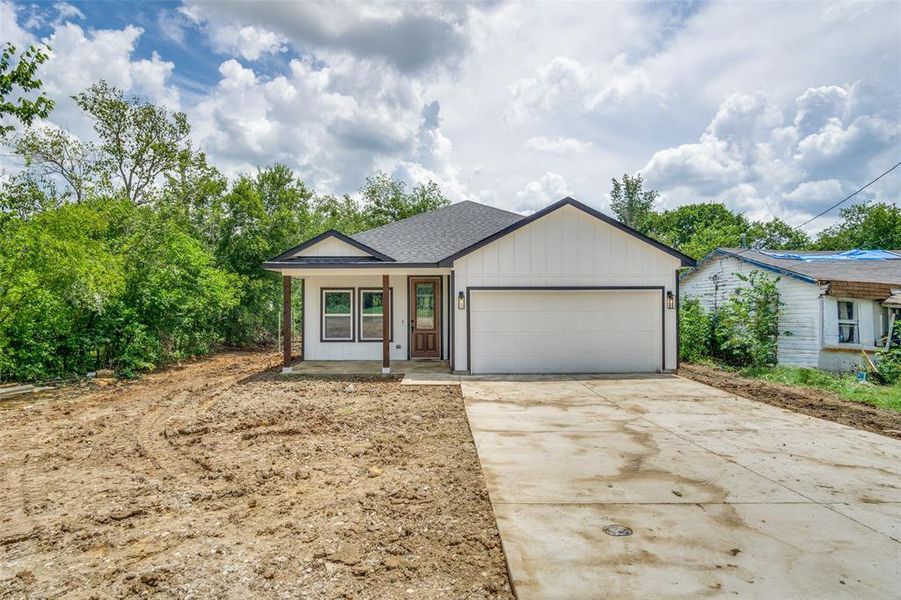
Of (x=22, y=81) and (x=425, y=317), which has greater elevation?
(x=22, y=81)

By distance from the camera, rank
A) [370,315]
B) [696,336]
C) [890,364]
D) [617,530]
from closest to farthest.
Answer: [617,530] → [890,364] → [370,315] → [696,336]

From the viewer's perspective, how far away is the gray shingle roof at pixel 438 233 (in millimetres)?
12438

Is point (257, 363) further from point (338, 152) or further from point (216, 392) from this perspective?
point (338, 152)

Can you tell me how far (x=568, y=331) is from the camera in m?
11.3

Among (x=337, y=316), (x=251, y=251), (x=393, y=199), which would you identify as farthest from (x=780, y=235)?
(x=251, y=251)

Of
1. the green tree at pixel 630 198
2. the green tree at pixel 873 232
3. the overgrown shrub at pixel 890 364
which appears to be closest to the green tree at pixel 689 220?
the green tree at pixel 873 232

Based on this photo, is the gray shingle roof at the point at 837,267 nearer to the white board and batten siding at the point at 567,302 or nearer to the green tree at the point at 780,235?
the white board and batten siding at the point at 567,302

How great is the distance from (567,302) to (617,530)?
26.7ft

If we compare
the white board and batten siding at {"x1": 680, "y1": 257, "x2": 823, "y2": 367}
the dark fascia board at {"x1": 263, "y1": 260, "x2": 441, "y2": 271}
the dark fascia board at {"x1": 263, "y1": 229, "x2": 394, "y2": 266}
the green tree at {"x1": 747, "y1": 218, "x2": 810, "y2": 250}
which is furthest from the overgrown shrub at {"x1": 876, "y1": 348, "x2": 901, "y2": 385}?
the green tree at {"x1": 747, "y1": 218, "x2": 810, "y2": 250}

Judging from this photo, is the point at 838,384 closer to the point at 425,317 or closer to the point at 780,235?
the point at 425,317

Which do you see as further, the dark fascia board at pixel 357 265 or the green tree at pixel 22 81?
the dark fascia board at pixel 357 265

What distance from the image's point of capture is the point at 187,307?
12.7 metres

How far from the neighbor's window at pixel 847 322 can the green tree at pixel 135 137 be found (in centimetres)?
2317

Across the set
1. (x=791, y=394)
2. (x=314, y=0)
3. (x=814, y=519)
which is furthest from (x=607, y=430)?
(x=314, y=0)
